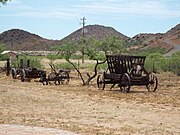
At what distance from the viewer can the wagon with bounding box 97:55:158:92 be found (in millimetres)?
23578

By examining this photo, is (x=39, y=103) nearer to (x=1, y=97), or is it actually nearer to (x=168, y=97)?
(x=1, y=97)

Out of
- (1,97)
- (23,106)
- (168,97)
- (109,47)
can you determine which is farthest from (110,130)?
(109,47)

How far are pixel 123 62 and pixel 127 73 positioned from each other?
923 millimetres

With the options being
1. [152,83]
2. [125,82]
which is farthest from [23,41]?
[125,82]

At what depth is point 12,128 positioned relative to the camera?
35.8ft

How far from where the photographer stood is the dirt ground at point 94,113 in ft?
39.4

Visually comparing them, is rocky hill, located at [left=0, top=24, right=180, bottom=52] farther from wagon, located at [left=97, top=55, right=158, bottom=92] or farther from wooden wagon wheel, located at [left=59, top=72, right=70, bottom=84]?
wagon, located at [left=97, top=55, right=158, bottom=92]

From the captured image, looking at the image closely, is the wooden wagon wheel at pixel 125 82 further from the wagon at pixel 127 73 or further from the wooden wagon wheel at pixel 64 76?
the wooden wagon wheel at pixel 64 76

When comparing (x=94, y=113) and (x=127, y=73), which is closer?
(x=94, y=113)

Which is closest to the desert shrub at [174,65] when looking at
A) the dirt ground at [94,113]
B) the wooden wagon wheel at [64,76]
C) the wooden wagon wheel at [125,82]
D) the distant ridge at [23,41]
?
the wooden wagon wheel at [64,76]

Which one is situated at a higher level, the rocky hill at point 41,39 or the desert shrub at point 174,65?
the rocky hill at point 41,39

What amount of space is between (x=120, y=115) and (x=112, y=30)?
143712 mm

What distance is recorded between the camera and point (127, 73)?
78.4 ft

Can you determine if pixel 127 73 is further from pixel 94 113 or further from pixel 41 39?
pixel 41 39
